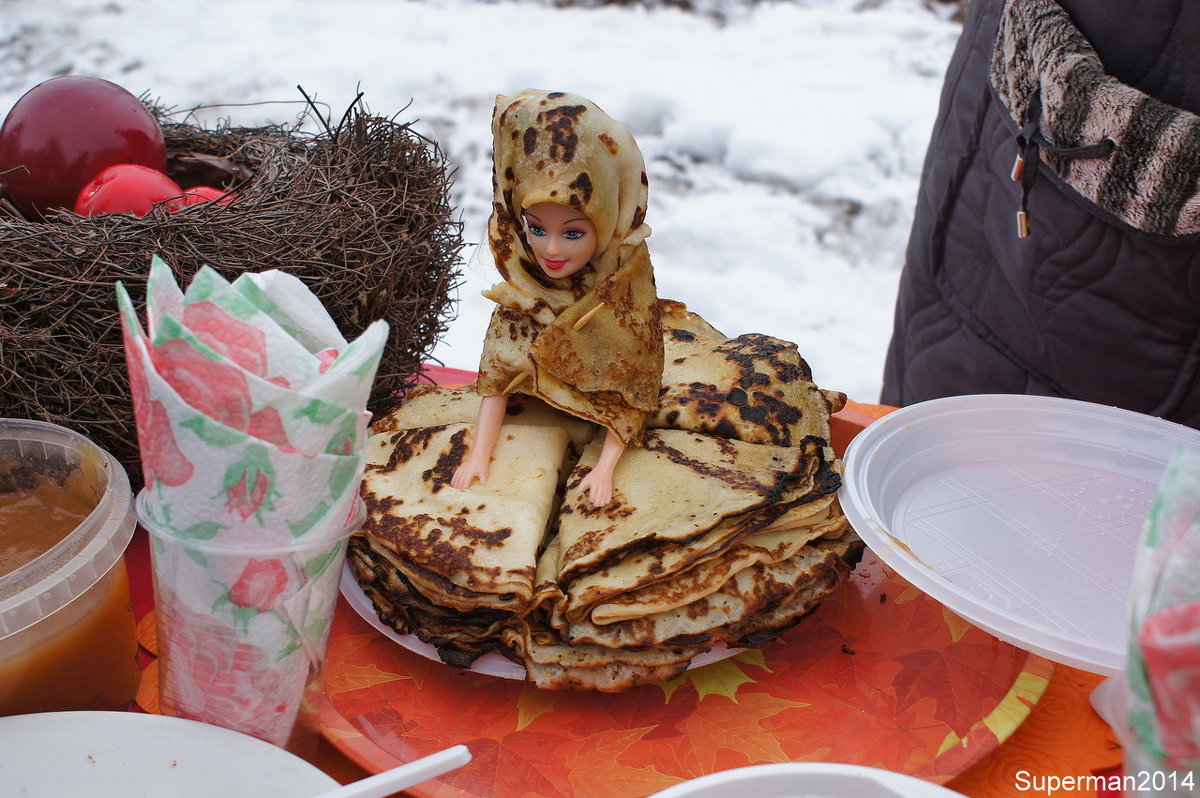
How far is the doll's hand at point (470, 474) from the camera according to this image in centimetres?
94

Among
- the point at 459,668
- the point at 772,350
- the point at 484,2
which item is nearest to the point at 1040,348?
the point at 772,350

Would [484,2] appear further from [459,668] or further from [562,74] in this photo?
[459,668]

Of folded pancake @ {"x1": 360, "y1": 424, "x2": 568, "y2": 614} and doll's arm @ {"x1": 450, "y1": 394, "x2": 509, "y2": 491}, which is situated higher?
doll's arm @ {"x1": 450, "y1": 394, "x2": 509, "y2": 491}

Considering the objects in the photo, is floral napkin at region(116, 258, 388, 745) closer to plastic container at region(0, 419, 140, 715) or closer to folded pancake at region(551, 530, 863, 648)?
plastic container at region(0, 419, 140, 715)

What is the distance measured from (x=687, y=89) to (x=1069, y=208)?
2.42m

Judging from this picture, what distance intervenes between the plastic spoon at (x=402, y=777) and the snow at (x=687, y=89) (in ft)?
6.28

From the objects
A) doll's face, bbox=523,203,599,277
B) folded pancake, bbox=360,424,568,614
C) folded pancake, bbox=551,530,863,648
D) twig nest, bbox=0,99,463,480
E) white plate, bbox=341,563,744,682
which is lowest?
white plate, bbox=341,563,744,682

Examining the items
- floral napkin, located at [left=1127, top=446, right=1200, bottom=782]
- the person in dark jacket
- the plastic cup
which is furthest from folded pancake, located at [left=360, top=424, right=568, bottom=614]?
the person in dark jacket

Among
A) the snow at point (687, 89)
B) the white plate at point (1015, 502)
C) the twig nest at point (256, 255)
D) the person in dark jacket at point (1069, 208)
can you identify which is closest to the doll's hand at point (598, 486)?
the white plate at point (1015, 502)

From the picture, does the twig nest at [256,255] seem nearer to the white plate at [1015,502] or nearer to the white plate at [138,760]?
the white plate at [138,760]

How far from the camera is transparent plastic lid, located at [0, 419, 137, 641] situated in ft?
2.28

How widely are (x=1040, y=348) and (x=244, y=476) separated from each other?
4.23 ft

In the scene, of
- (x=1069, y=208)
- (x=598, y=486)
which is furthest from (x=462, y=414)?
(x=1069, y=208)

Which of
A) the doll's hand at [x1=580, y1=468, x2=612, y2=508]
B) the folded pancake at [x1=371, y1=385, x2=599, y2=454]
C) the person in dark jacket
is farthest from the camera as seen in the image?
the person in dark jacket
